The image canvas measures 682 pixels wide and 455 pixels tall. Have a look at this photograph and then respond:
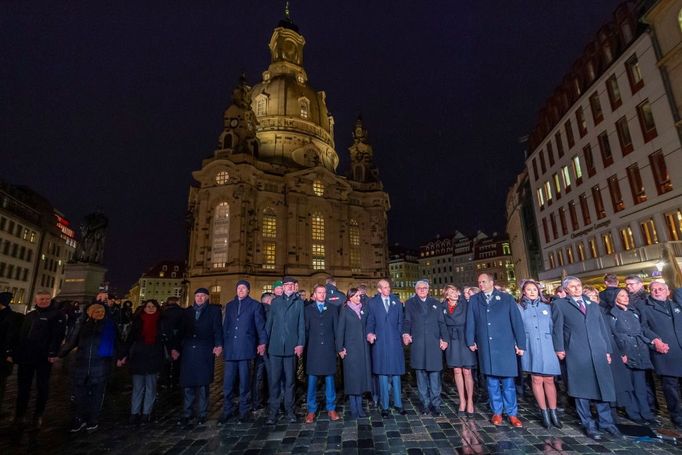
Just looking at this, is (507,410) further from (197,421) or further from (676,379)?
(197,421)

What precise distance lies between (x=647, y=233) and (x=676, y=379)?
15.3m

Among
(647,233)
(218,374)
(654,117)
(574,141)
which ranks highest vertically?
(574,141)

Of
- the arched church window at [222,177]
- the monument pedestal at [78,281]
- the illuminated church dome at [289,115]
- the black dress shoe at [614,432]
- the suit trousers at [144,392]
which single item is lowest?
the black dress shoe at [614,432]

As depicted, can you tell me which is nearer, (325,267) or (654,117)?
(654,117)

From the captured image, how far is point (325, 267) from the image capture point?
43781 millimetres

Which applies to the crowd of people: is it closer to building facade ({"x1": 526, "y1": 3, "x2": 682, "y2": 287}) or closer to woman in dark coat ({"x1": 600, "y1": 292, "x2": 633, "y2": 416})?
woman in dark coat ({"x1": 600, "y1": 292, "x2": 633, "y2": 416})

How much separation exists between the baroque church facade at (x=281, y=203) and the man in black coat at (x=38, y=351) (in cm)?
3078

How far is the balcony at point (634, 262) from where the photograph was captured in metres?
14.6

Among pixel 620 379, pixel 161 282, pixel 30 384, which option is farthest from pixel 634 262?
pixel 161 282

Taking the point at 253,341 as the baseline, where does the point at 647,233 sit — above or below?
above

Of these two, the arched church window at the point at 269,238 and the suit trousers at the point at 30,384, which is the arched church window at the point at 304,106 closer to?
the arched church window at the point at 269,238

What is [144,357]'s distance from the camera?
605 centimetres

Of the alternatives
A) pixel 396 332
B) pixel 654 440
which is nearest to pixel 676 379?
pixel 654 440


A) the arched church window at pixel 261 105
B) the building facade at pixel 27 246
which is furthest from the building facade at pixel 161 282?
the arched church window at pixel 261 105
